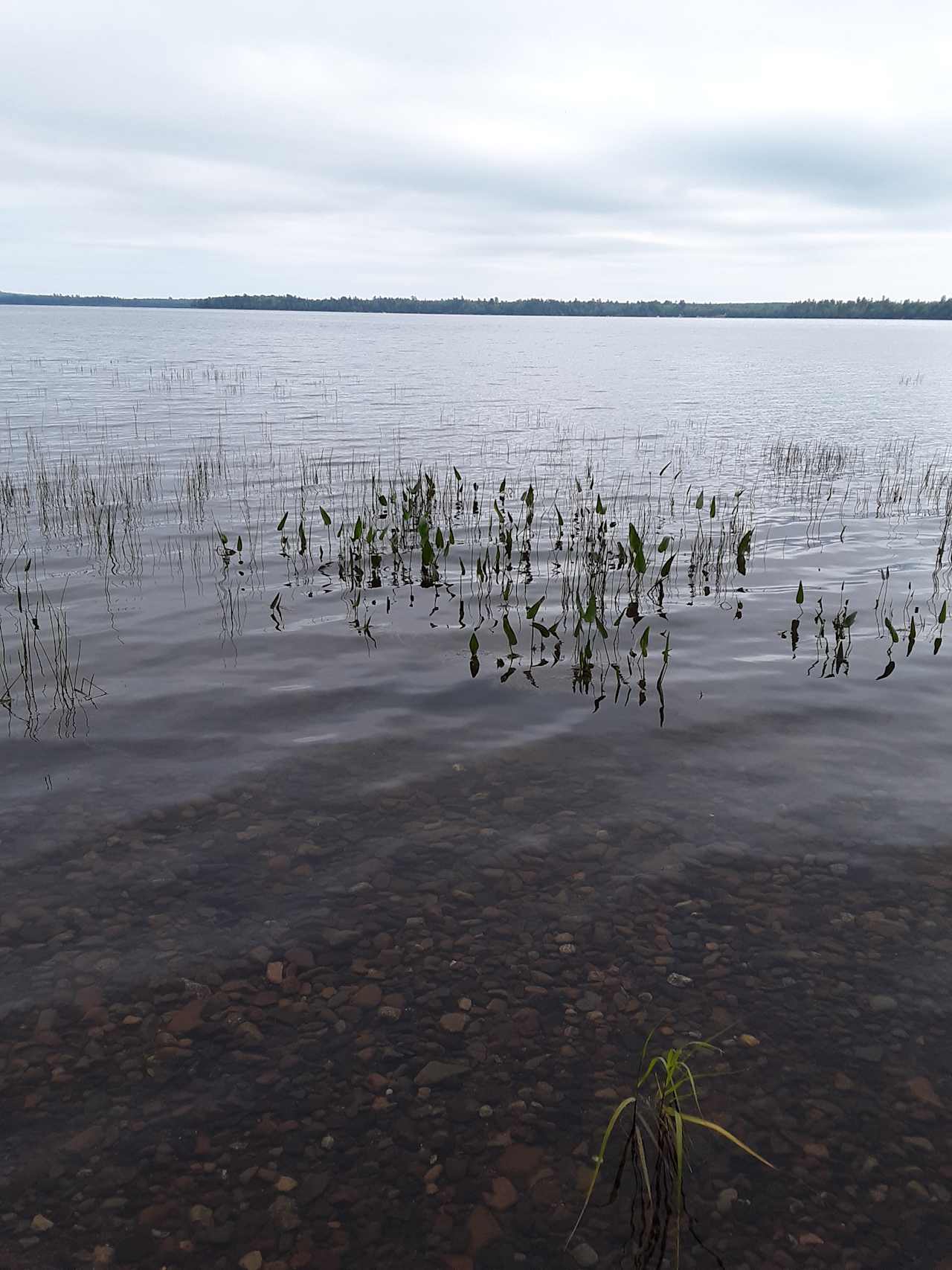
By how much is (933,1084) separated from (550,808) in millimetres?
3615

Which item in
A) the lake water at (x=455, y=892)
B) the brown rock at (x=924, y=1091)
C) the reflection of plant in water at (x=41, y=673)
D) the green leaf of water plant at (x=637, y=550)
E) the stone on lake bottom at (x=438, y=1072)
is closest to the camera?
the lake water at (x=455, y=892)

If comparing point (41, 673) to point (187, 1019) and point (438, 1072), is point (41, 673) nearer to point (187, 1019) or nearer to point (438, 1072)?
point (187, 1019)

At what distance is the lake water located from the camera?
4324 mm

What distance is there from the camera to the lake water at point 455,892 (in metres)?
4.32

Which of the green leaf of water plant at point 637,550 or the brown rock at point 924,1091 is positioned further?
the green leaf of water plant at point 637,550

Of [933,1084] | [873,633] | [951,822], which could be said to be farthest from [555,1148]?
[873,633]

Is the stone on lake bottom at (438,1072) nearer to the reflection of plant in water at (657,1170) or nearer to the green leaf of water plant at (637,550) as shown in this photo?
the reflection of plant in water at (657,1170)

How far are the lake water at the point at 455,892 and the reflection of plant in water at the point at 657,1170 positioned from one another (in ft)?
0.25

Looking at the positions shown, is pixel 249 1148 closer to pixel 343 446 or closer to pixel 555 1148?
pixel 555 1148

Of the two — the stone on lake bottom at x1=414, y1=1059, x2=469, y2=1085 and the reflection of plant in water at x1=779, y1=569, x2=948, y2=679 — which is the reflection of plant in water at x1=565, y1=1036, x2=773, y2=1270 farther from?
the reflection of plant in water at x1=779, y1=569, x2=948, y2=679

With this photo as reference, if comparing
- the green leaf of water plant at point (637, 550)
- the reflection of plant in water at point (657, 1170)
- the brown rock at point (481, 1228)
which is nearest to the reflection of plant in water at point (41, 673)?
the brown rock at point (481, 1228)

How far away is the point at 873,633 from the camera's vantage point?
1272cm

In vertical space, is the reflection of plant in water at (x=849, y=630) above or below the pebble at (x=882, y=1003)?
above

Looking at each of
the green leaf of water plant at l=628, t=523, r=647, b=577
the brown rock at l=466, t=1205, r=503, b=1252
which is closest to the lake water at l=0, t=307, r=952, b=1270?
the brown rock at l=466, t=1205, r=503, b=1252
